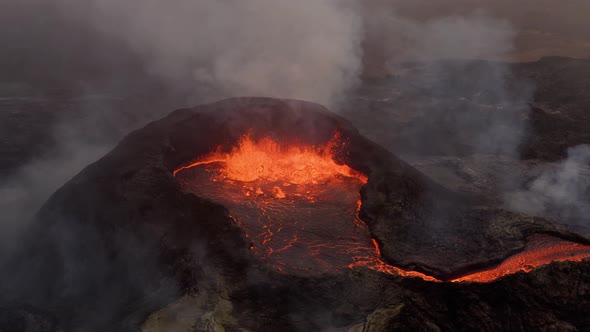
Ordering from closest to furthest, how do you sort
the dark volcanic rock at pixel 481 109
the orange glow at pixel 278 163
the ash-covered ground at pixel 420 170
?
the ash-covered ground at pixel 420 170 < the orange glow at pixel 278 163 < the dark volcanic rock at pixel 481 109

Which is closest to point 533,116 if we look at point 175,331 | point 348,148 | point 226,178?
point 348,148

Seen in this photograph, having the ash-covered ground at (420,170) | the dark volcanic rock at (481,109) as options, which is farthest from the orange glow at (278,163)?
the dark volcanic rock at (481,109)

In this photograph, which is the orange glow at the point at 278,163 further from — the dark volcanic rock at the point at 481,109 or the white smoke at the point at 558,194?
the dark volcanic rock at the point at 481,109

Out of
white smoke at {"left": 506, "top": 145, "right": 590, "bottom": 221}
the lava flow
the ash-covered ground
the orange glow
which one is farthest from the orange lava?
the orange glow

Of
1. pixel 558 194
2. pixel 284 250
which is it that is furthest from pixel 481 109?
pixel 284 250

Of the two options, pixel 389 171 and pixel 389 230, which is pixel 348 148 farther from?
pixel 389 230
